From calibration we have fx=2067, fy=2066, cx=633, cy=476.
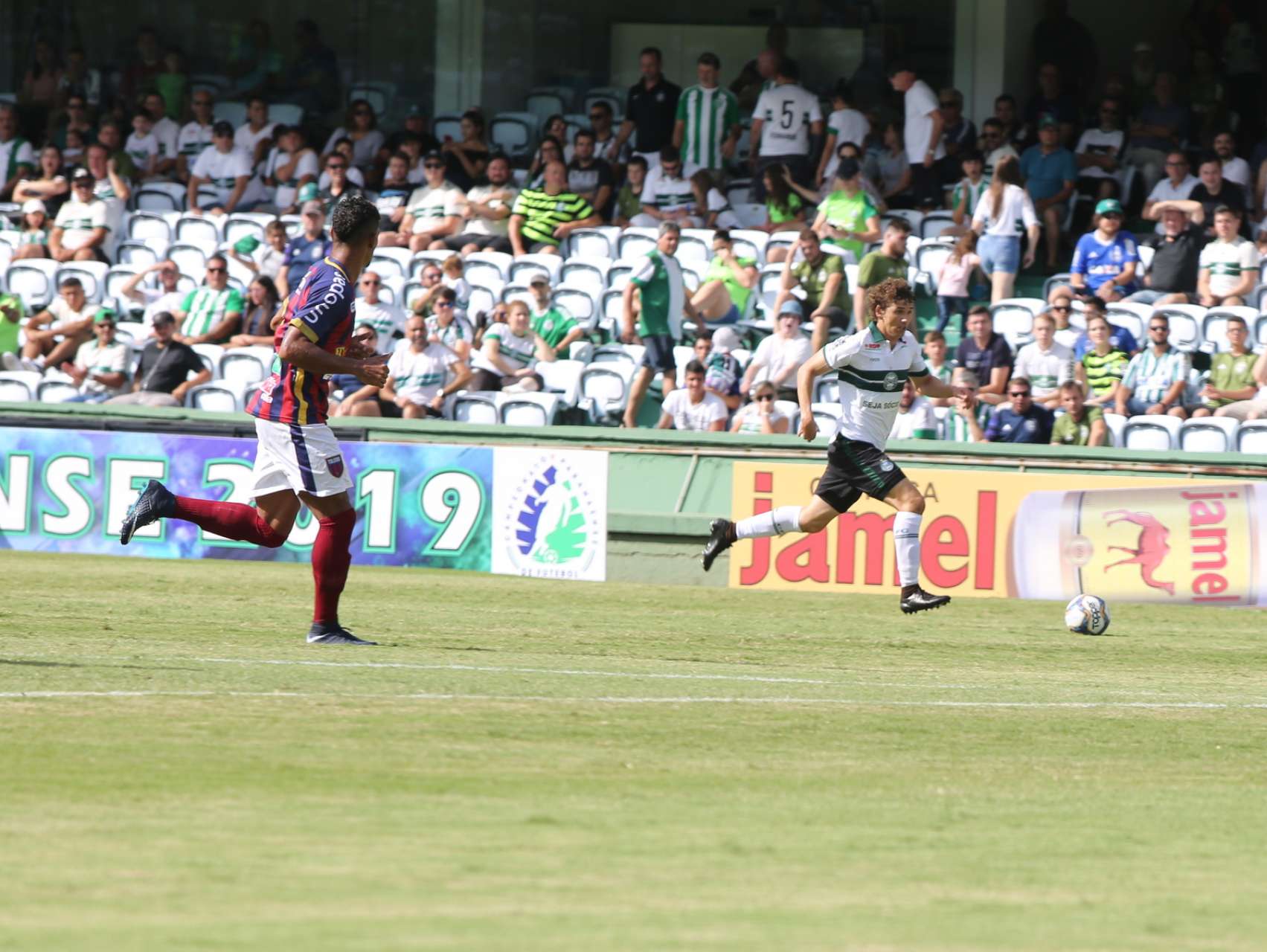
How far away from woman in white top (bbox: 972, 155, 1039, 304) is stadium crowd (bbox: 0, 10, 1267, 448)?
36 mm

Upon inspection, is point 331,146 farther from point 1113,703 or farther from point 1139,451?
point 1113,703

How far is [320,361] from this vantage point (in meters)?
9.68

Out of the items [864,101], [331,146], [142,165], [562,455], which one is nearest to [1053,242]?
[864,101]

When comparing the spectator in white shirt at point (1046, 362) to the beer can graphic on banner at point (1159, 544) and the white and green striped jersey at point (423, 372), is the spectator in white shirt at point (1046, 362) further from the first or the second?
the white and green striped jersey at point (423, 372)

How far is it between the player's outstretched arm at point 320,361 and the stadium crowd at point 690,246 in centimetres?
840

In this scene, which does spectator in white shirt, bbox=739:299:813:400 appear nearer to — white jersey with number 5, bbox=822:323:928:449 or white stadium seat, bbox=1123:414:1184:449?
white stadium seat, bbox=1123:414:1184:449

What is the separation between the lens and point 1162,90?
21703 mm

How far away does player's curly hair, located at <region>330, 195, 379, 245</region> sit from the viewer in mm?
9719

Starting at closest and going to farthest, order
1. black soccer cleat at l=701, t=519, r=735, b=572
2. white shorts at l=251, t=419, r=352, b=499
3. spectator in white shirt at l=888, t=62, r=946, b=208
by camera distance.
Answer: white shorts at l=251, t=419, r=352, b=499 < black soccer cleat at l=701, t=519, r=735, b=572 < spectator in white shirt at l=888, t=62, r=946, b=208

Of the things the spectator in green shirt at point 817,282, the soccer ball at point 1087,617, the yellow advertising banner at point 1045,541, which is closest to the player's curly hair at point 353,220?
the soccer ball at point 1087,617

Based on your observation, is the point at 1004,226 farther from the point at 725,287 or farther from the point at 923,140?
the point at 725,287

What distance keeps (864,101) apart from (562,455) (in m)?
9.01

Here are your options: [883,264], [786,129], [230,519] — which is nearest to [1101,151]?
[786,129]

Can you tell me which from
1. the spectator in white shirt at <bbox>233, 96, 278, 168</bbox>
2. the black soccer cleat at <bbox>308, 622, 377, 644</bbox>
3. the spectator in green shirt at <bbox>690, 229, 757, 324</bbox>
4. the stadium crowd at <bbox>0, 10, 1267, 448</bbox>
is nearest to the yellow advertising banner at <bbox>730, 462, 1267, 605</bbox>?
the stadium crowd at <bbox>0, 10, 1267, 448</bbox>
